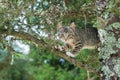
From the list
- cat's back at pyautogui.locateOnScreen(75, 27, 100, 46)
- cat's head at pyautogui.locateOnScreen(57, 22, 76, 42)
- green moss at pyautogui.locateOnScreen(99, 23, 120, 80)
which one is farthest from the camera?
cat's head at pyautogui.locateOnScreen(57, 22, 76, 42)

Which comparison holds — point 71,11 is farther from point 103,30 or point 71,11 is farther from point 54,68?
point 54,68

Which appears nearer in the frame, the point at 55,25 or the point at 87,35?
the point at 55,25

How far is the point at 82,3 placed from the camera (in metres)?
2.70

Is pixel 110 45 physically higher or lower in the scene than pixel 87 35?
higher

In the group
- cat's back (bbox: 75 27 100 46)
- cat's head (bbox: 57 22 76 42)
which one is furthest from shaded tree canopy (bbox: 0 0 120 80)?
cat's head (bbox: 57 22 76 42)

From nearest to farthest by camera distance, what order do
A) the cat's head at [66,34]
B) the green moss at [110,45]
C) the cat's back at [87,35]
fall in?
the green moss at [110,45]
the cat's back at [87,35]
the cat's head at [66,34]

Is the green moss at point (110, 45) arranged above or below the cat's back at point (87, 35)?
above

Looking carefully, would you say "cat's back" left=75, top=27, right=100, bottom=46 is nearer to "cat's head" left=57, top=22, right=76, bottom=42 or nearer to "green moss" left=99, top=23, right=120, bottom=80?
"cat's head" left=57, top=22, right=76, bottom=42

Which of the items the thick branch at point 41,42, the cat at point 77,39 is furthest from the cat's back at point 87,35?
the thick branch at point 41,42

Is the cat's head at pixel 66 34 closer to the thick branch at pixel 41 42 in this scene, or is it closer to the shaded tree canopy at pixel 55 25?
the shaded tree canopy at pixel 55 25

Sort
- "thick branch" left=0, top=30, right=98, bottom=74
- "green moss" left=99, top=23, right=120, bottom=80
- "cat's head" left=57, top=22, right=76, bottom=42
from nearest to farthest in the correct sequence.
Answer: "green moss" left=99, top=23, right=120, bottom=80
"thick branch" left=0, top=30, right=98, bottom=74
"cat's head" left=57, top=22, right=76, bottom=42

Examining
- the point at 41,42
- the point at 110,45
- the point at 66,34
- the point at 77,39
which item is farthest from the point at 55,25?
the point at 66,34

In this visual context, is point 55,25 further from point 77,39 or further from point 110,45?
point 77,39

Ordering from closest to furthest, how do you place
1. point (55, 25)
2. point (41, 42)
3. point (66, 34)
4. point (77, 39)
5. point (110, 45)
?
point (110, 45) → point (41, 42) → point (55, 25) → point (77, 39) → point (66, 34)
